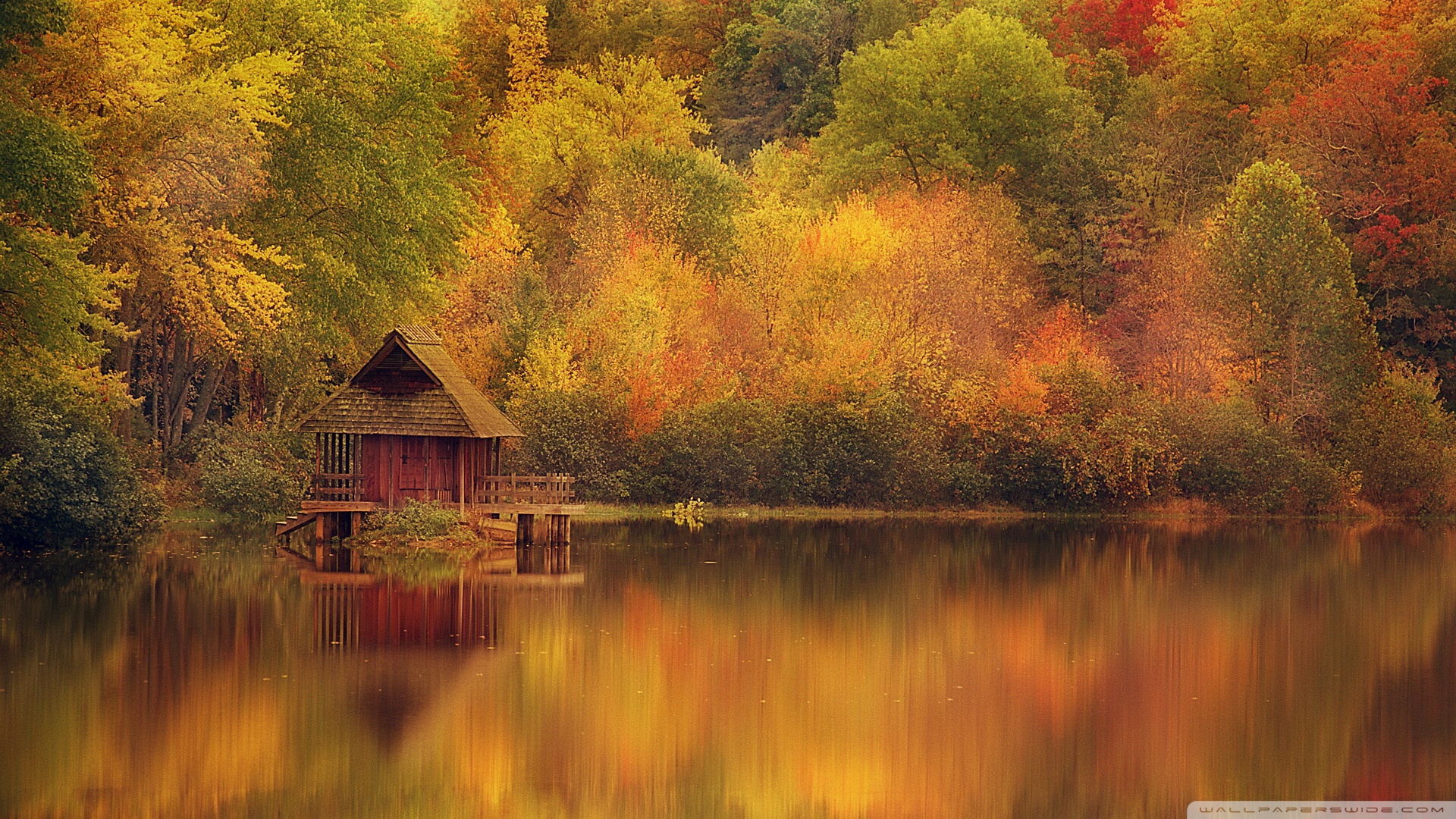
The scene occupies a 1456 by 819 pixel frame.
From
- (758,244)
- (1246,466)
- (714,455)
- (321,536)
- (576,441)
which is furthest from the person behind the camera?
(758,244)

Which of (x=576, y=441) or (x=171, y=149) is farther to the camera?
(x=576, y=441)

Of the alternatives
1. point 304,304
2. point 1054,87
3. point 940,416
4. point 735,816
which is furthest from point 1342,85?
point 735,816

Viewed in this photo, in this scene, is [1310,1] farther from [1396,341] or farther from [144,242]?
[144,242]

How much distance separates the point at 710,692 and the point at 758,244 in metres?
41.1

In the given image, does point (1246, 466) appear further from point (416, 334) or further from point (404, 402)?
point (404, 402)

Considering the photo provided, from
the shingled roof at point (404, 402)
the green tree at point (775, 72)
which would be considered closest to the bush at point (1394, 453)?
the green tree at point (775, 72)

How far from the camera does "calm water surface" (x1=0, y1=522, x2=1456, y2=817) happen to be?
16.8 m

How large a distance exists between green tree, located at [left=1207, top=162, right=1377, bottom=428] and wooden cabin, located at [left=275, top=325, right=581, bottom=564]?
101 feet

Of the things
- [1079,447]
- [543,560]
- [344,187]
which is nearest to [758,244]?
[1079,447]

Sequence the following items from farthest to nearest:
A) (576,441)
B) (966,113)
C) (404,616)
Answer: (966,113) → (576,441) → (404,616)

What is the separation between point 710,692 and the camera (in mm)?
21625

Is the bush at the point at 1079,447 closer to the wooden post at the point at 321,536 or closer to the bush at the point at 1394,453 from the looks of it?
the bush at the point at 1394,453

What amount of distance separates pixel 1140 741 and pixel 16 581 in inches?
789

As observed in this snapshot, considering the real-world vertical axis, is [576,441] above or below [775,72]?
below
